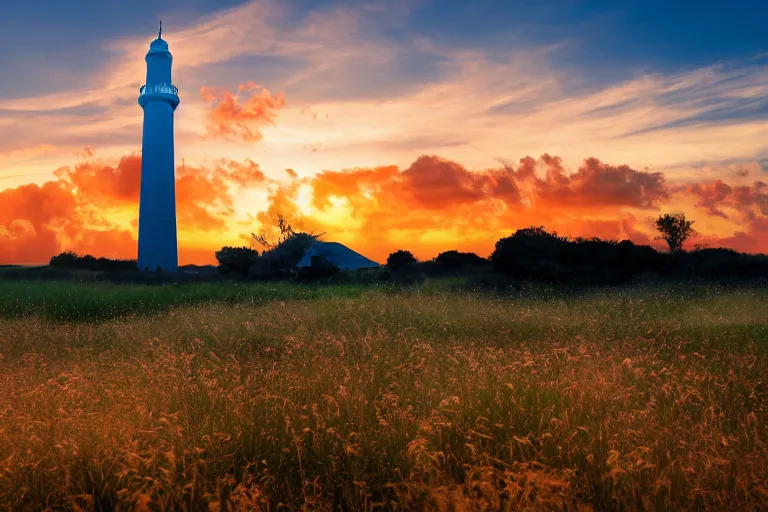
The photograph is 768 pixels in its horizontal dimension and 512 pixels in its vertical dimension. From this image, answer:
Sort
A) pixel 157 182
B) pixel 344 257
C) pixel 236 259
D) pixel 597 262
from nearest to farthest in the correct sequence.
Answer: pixel 597 262 < pixel 236 259 < pixel 157 182 < pixel 344 257

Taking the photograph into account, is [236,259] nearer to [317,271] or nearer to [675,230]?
[317,271]

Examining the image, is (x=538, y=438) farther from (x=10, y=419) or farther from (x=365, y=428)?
(x=10, y=419)

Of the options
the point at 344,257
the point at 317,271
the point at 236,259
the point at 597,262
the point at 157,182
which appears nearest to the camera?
the point at 597,262

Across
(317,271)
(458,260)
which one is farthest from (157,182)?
(458,260)

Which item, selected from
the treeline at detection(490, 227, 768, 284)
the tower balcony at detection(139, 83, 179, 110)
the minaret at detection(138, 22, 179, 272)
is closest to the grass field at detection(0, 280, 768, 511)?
the treeline at detection(490, 227, 768, 284)

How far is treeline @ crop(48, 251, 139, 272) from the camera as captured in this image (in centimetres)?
2992

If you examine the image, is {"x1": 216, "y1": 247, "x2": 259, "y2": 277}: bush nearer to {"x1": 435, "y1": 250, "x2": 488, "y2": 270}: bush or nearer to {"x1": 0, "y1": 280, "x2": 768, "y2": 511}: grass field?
{"x1": 435, "y1": 250, "x2": 488, "y2": 270}: bush

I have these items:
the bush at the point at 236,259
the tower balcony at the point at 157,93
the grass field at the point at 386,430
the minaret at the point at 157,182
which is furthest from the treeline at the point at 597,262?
the tower balcony at the point at 157,93

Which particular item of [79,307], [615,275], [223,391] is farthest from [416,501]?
[615,275]

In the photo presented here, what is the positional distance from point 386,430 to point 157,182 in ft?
95.8

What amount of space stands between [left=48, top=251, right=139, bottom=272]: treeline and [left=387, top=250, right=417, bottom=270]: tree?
14044 millimetres

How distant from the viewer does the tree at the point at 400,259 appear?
1126 inches

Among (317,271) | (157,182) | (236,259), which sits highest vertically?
(157,182)

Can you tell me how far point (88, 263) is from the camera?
3041cm
